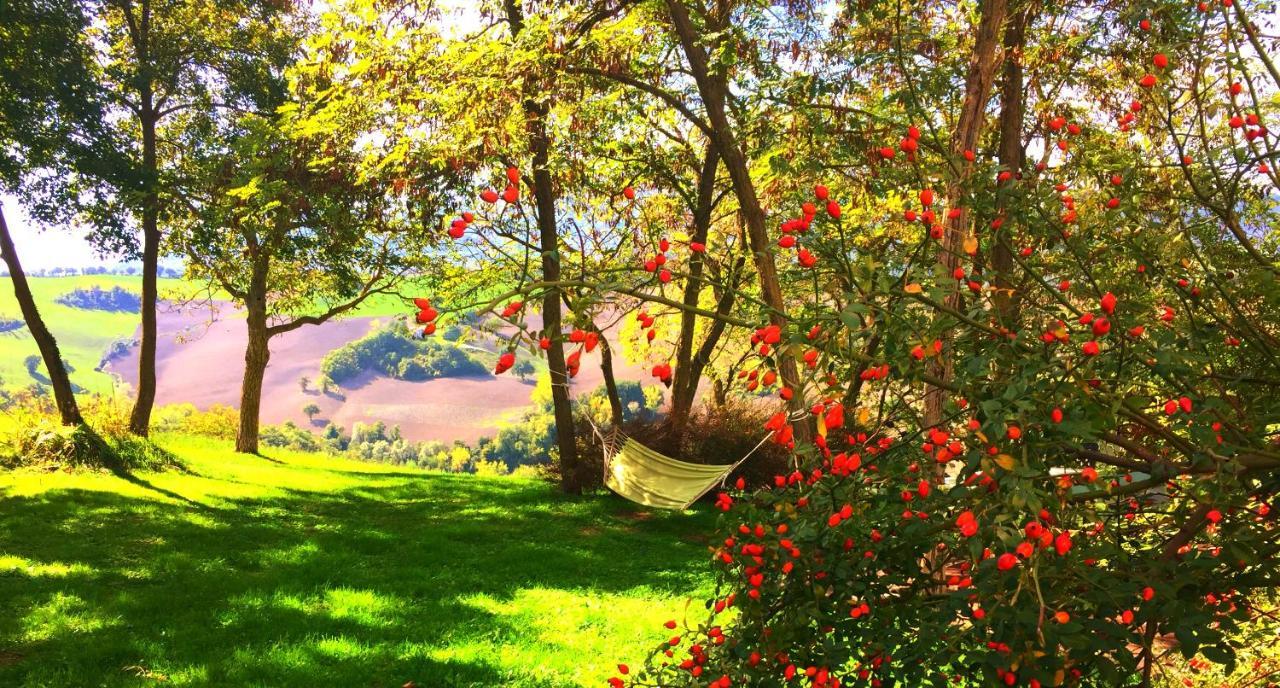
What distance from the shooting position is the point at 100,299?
3362cm

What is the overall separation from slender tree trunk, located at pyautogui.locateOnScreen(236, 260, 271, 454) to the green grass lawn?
3540 millimetres

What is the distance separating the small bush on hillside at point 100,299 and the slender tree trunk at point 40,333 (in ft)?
85.7

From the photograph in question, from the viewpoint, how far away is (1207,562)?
1.25 m

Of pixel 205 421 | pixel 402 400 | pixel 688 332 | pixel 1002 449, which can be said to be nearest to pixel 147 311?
pixel 688 332

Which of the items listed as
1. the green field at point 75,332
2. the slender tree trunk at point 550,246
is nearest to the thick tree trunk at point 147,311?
the slender tree trunk at point 550,246

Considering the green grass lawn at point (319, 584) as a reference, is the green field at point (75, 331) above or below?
above

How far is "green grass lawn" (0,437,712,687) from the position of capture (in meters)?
3.44

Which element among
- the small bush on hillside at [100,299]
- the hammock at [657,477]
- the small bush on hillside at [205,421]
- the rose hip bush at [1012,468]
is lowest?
the small bush on hillside at [205,421]

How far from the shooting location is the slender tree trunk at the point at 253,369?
11.7 meters

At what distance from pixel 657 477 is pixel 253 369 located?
7834mm

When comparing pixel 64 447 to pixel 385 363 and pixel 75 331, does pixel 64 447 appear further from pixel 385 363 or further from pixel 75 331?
pixel 75 331

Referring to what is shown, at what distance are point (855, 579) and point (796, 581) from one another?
125 mm

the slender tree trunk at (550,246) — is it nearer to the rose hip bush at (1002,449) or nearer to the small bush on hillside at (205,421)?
the rose hip bush at (1002,449)

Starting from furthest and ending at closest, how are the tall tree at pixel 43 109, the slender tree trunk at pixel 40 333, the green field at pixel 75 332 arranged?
the green field at pixel 75 332
the slender tree trunk at pixel 40 333
the tall tree at pixel 43 109
